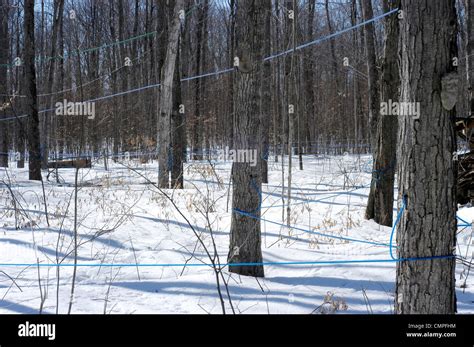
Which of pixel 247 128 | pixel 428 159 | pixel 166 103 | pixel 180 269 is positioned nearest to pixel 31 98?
pixel 166 103

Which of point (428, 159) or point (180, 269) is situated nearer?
point (428, 159)

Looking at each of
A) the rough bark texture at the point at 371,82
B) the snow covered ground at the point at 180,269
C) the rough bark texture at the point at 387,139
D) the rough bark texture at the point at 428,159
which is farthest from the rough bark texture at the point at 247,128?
the rough bark texture at the point at 371,82

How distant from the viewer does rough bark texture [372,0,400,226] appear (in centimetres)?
574

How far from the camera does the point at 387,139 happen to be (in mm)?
5988

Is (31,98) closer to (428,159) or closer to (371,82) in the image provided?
(371,82)

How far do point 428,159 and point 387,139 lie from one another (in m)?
3.89

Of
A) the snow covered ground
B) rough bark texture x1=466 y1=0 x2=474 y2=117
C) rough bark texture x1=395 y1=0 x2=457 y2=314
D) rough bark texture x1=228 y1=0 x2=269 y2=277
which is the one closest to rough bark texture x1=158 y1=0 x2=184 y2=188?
the snow covered ground

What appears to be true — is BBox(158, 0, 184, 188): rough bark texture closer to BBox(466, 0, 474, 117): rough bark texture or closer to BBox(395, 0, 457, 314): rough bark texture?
BBox(466, 0, 474, 117): rough bark texture

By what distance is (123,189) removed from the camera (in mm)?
8461

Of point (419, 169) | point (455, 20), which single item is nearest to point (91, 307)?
point (419, 169)

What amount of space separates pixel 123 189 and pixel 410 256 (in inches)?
266

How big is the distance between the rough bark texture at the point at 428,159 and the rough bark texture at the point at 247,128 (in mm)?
1475

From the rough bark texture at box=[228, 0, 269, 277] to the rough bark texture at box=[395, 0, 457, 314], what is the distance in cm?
147

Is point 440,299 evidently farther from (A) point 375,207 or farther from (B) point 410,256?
(A) point 375,207
